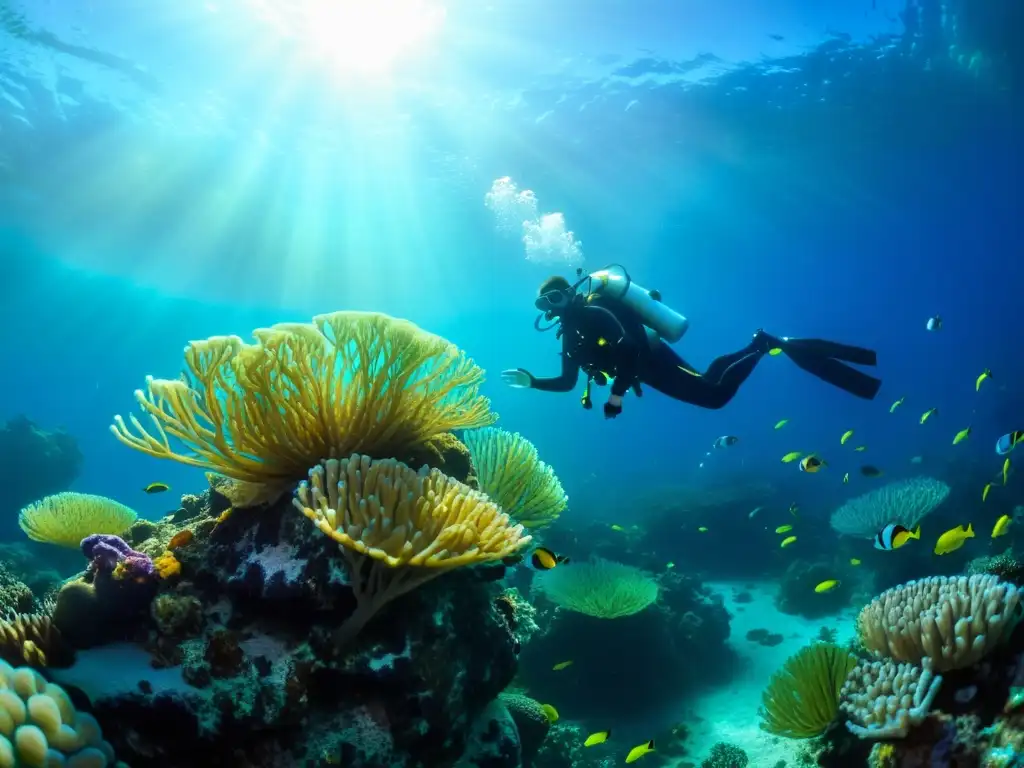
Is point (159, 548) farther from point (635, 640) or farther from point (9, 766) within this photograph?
point (635, 640)

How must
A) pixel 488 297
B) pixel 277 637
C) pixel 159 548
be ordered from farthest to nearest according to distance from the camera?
pixel 488 297 < pixel 159 548 < pixel 277 637

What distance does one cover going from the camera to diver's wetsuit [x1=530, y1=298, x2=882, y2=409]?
6.58m

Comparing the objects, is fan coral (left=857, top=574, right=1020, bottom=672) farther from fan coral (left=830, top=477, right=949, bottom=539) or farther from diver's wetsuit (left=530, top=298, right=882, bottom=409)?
fan coral (left=830, top=477, right=949, bottom=539)

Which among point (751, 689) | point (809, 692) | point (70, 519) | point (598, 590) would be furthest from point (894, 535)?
point (70, 519)

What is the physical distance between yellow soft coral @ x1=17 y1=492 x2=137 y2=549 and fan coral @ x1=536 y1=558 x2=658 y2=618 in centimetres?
613

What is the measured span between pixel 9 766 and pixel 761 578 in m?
17.1

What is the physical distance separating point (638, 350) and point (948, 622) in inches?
162

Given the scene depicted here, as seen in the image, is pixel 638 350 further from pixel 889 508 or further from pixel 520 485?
pixel 889 508

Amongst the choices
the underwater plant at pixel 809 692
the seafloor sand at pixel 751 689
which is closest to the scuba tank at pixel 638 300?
the underwater plant at pixel 809 692

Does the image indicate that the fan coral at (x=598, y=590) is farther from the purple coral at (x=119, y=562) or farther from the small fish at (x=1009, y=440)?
the purple coral at (x=119, y=562)

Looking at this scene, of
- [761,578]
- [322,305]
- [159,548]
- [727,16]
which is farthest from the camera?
[322,305]

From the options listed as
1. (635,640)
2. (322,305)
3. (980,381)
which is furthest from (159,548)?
(322,305)

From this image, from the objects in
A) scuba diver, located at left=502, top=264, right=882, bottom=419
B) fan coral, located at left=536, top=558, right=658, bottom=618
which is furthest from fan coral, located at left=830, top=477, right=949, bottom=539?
scuba diver, located at left=502, top=264, right=882, bottom=419

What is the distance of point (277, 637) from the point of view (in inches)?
119
